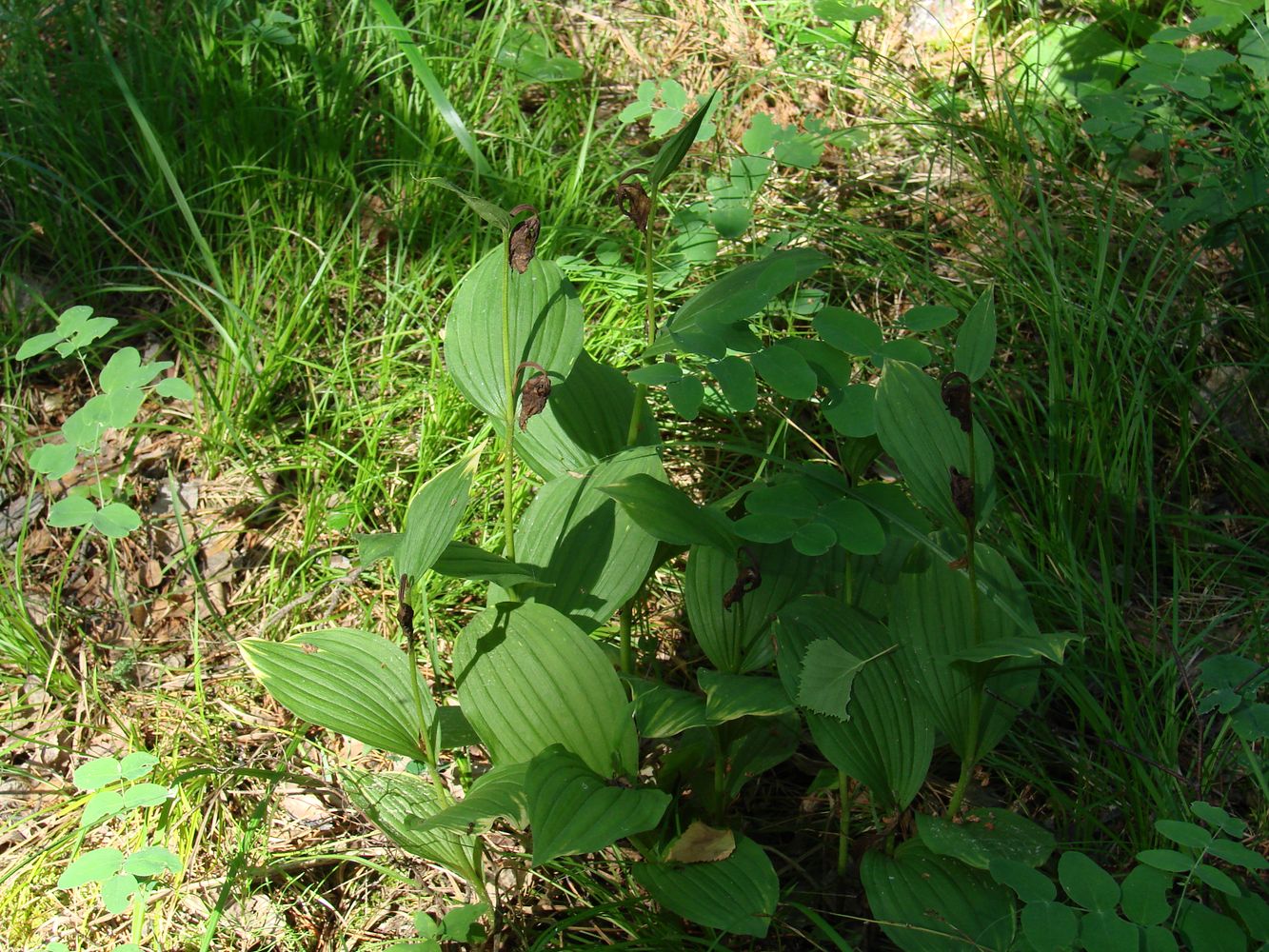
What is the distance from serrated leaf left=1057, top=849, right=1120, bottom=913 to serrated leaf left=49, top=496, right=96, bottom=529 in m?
1.73

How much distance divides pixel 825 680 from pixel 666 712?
0.23 metres

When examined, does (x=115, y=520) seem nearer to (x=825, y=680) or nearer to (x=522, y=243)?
(x=522, y=243)

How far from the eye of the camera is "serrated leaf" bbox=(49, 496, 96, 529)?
6.32ft

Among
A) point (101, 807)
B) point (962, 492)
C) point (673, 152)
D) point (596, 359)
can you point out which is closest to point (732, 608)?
point (962, 492)

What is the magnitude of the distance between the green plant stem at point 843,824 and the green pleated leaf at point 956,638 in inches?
6.3

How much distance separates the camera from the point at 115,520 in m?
1.94

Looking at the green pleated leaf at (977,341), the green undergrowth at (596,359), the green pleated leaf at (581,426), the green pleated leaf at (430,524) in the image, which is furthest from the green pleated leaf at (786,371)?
the green pleated leaf at (430,524)

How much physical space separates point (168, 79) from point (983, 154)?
204 cm

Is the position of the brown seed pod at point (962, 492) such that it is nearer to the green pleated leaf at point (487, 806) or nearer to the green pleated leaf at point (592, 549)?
the green pleated leaf at point (592, 549)

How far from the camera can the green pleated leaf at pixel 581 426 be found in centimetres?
171

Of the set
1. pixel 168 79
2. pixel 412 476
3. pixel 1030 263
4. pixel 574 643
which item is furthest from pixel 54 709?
pixel 1030 263

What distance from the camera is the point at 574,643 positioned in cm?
147

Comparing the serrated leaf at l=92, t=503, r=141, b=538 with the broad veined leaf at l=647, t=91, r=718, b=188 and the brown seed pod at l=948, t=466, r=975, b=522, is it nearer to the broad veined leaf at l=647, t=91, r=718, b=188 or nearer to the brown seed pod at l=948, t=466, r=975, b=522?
the broad veined leaf at l=647, t=91, r=718, b=188

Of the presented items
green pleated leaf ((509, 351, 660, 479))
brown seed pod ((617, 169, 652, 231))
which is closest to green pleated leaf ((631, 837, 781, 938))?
green pleated leaf ((509, 351, 660, 479))
